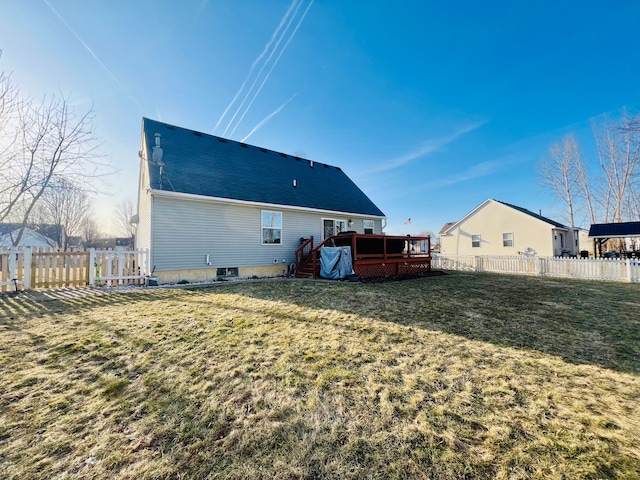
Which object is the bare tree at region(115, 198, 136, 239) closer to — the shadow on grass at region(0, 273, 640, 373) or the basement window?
the basement window

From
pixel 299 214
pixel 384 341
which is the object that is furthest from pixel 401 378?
pixel 299 214

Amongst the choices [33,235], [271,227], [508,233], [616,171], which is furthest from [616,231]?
[33,235]

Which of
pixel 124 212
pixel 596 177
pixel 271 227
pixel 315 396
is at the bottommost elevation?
pixel 315 396

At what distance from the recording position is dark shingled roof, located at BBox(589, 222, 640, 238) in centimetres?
1681

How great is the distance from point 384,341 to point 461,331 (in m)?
1.50

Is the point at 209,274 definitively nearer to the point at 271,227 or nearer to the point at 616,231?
the point at 271,227

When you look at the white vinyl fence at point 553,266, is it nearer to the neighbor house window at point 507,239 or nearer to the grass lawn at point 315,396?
the neighbor house window at point 507,239

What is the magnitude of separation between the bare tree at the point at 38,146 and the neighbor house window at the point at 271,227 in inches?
281

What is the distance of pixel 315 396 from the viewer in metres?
2.47

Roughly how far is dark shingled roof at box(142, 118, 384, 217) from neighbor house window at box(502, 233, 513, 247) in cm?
1157

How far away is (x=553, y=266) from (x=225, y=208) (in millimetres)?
→ 15143

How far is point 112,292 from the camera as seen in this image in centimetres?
717

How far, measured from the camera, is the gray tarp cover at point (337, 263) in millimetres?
9953

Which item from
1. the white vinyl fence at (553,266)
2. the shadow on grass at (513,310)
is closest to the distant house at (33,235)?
the shadow on grass at (513,310)
